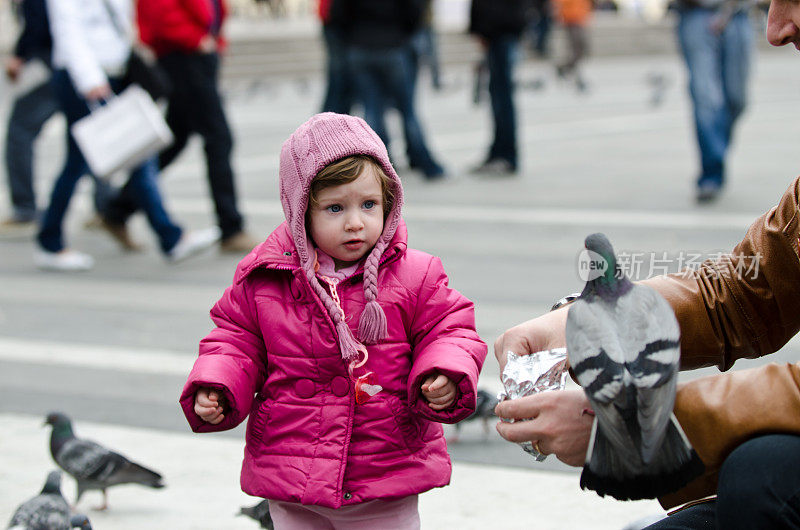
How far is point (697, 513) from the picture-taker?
2453mm

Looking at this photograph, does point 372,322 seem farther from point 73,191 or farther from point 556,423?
point 73,191

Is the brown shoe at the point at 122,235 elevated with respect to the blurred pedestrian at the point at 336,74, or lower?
lower

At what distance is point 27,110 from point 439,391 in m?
7.22

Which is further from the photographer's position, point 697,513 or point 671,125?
point 671,125

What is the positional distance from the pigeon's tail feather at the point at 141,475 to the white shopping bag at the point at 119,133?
3.39 metres

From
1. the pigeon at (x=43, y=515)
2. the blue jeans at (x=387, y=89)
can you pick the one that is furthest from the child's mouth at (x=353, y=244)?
the blue jeans at (x=387, y=89)

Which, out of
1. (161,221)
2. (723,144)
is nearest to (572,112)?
(723,144)

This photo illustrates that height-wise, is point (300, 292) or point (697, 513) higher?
point (300, 292)

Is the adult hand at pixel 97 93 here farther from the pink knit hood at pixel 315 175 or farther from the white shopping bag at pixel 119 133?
the pink knit hood at pixel 315 175

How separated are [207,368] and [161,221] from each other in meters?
4.78

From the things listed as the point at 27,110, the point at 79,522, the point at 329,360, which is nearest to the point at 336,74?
the point at 27,110

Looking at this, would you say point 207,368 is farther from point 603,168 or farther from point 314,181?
point 603,168

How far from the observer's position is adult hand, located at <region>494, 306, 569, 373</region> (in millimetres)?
2480

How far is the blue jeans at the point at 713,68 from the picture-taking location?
8.05 m
